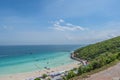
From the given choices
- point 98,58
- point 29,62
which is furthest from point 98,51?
point 98,58

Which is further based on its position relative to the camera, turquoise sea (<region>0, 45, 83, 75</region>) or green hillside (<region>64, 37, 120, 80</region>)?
turquoise sea (<region>0, 45, 83, 75</region>)

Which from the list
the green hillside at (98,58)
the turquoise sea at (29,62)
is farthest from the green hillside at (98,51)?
the turquoise sea at (29,62)

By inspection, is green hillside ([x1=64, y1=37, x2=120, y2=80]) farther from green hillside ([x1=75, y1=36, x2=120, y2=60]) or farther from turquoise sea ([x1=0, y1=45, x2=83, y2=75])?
turquoise sea ([x1=0, y1=45, x2=83, y2=75])

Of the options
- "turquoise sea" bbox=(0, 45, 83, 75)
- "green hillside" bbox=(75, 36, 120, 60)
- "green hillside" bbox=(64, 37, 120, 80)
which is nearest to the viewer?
"green hillside" bbox=(64, 37, 120, 80)

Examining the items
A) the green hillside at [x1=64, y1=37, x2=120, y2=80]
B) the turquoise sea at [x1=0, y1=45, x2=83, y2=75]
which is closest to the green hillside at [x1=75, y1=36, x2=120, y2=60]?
the green hillside at [x1=64, y1=37, x2=120, y2=80]

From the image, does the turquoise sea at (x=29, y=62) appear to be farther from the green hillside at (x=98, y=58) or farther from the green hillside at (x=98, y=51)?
the green hillside at (x=98, y=58)

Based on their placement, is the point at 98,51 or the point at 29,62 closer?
the point at 29,62

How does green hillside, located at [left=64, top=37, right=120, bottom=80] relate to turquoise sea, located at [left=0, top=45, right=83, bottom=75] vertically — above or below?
above

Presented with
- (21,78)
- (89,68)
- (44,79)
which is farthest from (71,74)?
(21,78)

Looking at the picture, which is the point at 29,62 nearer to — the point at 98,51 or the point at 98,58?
the point at 98,51

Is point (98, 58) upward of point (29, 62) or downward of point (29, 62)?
upward

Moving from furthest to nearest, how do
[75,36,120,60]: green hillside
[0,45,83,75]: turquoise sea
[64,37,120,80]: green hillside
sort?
[75,36,120,60]: green hillside, [0,45,83,75]: turquoise sea, [64,37,120,80]: green hillside
